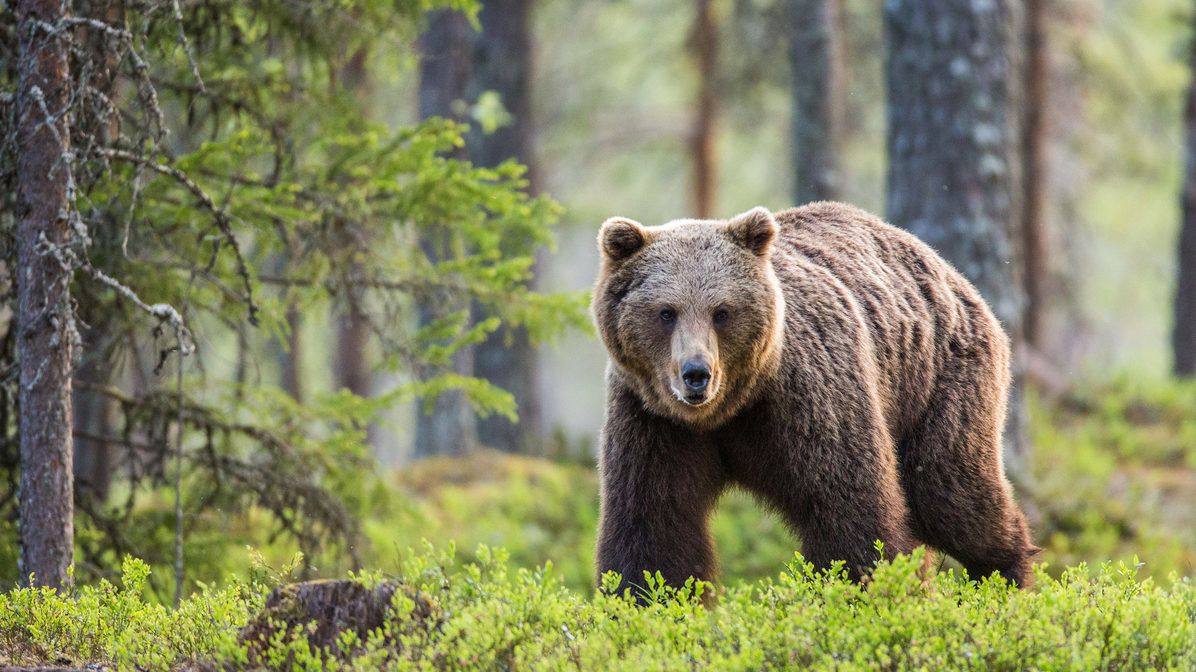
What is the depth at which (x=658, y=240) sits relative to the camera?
5.86m

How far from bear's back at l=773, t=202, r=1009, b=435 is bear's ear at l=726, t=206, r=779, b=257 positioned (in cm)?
31

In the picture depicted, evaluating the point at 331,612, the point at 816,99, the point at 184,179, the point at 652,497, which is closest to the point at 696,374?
the point at 652,497

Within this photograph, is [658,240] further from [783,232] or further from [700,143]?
[700,143]

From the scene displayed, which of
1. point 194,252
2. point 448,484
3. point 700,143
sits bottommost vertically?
point 448,484

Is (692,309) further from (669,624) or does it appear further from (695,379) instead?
(669,624)

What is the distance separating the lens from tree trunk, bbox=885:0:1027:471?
10.8m

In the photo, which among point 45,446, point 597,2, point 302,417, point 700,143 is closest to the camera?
point 45,446

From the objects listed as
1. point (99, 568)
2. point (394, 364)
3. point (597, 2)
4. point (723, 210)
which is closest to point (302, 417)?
point (394, 364)

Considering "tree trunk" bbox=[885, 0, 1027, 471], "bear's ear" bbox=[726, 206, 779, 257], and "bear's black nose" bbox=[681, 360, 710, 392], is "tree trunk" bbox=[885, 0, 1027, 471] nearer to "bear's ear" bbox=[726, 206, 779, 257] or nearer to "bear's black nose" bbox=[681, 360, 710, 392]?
"bear's ear" bbox=[726, 206, 779, 257]

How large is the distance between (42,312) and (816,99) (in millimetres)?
10211

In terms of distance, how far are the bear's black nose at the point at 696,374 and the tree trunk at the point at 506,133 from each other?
35.4 ft

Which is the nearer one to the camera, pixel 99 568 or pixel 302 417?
pixel 99 568

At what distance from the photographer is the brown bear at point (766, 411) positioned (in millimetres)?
5443

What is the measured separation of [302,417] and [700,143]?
40.8 feet
